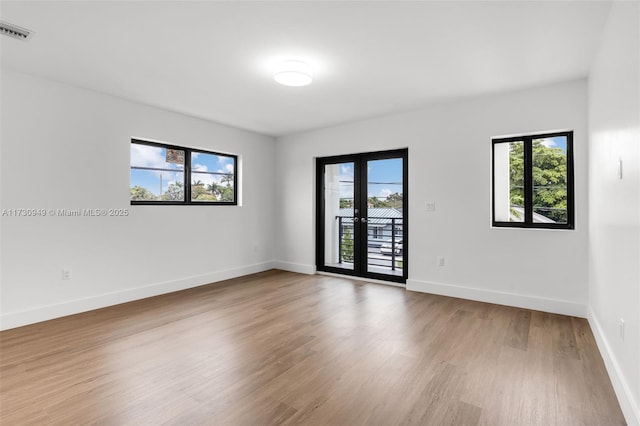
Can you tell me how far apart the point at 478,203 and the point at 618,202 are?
2.00m

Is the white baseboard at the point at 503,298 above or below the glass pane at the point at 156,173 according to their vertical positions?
below

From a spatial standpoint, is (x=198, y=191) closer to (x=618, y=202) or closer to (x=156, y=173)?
(x=156, y=173)

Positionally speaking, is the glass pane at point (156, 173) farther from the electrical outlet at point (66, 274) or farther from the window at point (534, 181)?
the window at point (534, 181)

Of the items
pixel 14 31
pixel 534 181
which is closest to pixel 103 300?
pixel 14 31

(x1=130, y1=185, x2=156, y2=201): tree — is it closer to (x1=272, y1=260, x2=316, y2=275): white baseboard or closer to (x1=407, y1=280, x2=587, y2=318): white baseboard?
(x1=272, y1=260, x2=316, y2=275): white baseboard

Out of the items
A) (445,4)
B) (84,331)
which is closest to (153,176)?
(84,331)

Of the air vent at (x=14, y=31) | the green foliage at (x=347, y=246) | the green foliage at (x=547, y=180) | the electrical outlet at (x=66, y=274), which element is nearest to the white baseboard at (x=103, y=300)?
the electrical outlet at (x=66, y=274)

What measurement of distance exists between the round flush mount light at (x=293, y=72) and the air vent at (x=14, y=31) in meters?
1.99

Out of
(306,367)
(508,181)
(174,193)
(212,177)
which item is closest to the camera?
(306,367)

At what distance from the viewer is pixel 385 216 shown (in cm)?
510

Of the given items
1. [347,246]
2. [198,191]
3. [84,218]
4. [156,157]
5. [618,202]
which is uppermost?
[156,157]

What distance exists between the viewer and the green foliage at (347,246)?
5.47 m

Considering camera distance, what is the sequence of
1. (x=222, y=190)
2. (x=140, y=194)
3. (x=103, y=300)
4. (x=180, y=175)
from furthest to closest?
(x=222, y=190)
(x=180, y=175)
(x=140, y=194)
(x=103, y=300)

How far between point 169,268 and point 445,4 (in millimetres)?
4420
